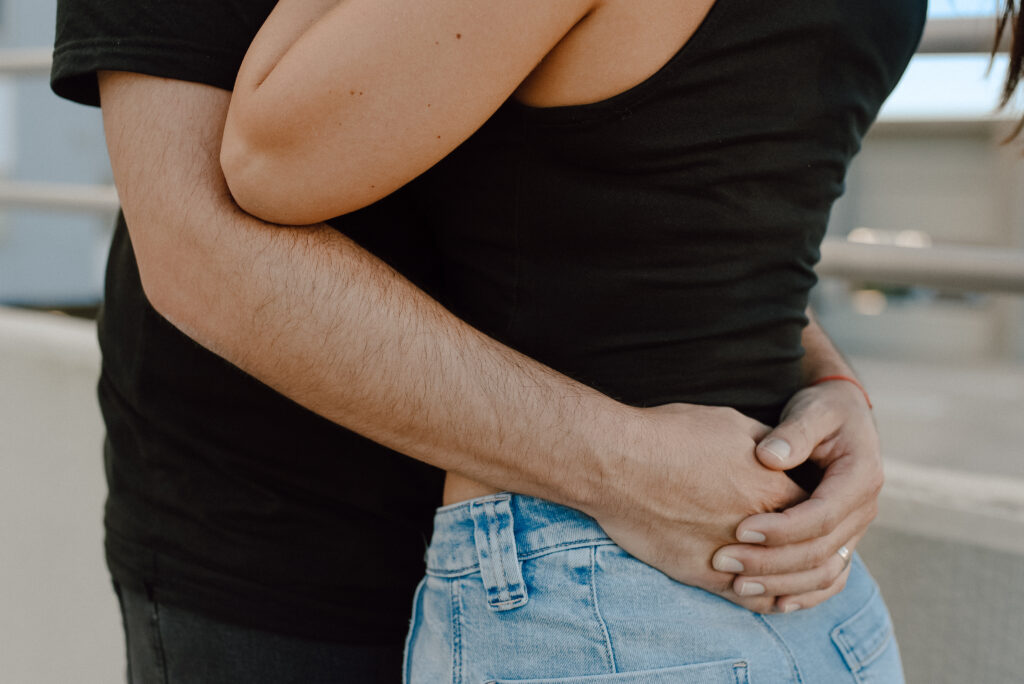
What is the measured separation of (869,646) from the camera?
788 millimetres

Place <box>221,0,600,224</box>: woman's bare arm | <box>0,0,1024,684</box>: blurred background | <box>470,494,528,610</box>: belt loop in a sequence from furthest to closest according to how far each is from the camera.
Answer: <box>0,0,1024,684</box>: blurred background
<box>470,494,528,610</box>: belt loop
<box>221,0,600,224</box>: woman's bare arm

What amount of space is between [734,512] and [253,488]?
48 centimetres

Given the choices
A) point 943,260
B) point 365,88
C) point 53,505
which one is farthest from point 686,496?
point 53,505

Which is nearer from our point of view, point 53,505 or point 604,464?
point 604,464

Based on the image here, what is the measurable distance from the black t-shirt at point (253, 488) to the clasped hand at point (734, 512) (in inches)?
11.2

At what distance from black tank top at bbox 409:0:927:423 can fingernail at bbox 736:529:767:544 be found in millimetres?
119

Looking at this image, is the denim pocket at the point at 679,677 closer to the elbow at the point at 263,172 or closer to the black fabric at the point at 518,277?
the black fabric at the point at 518,277

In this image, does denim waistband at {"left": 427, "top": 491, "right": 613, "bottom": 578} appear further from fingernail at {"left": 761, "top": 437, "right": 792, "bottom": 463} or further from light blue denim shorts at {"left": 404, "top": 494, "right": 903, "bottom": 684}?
fingernail at {"left": 761, "top": 437, "right": 792, "bottom": 463}

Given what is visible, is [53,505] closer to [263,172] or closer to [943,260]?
[263,172]

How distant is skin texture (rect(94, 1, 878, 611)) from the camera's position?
0.65 meters

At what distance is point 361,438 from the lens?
0.87 metres

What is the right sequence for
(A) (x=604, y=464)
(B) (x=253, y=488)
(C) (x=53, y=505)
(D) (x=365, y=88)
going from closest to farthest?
(D) (x=365, y=88) < (A) (x=604, y=464) < (B) (x=253, y=488) < (C) (x=53, y=505)

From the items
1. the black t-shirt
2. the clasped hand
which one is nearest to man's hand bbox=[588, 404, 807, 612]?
the clasped hand

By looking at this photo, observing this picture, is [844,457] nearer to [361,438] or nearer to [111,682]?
[361,438]
